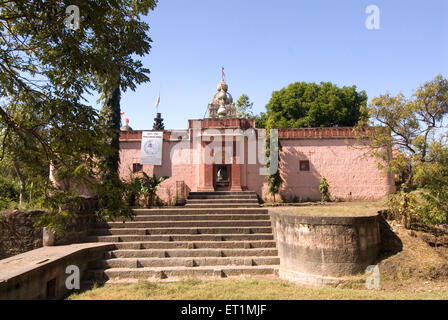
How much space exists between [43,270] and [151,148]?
10.3 metres

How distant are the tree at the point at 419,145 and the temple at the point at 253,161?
5820 millimetres

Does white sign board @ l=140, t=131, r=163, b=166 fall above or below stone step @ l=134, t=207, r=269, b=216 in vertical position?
above

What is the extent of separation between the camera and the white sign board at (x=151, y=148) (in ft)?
52.6

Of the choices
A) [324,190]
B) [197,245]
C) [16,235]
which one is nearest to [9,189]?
[16,235]

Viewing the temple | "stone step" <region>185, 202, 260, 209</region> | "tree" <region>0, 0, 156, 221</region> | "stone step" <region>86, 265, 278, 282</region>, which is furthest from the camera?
the temple

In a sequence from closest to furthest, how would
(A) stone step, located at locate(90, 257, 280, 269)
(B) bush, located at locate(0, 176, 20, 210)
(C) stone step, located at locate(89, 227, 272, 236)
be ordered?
(A) stone step, located at locate(90, 257, 280, 269) → (C) stone step, located at locate(89, 227, 272, 236) → (B) bush, located at locate(0, 176, 20, 210)

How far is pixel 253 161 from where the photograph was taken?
51.9ft

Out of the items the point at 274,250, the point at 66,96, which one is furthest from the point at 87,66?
the point at 274,250

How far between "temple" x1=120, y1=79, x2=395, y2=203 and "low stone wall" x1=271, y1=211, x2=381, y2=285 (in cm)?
780

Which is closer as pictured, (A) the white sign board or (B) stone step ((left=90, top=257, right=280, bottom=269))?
(B) stone step ((left=90, top=257, right=280, bottom=269))

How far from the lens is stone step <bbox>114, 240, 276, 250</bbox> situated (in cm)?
891

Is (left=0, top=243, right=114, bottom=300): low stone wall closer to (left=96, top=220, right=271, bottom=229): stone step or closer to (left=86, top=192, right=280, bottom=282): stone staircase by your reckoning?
(left=86, top=192, right=280, bottom=282): stone staircase

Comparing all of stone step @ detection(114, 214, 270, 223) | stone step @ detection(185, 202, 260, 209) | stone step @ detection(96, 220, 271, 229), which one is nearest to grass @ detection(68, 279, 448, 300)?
stone step @ detection(96, 220, 271, 229)
